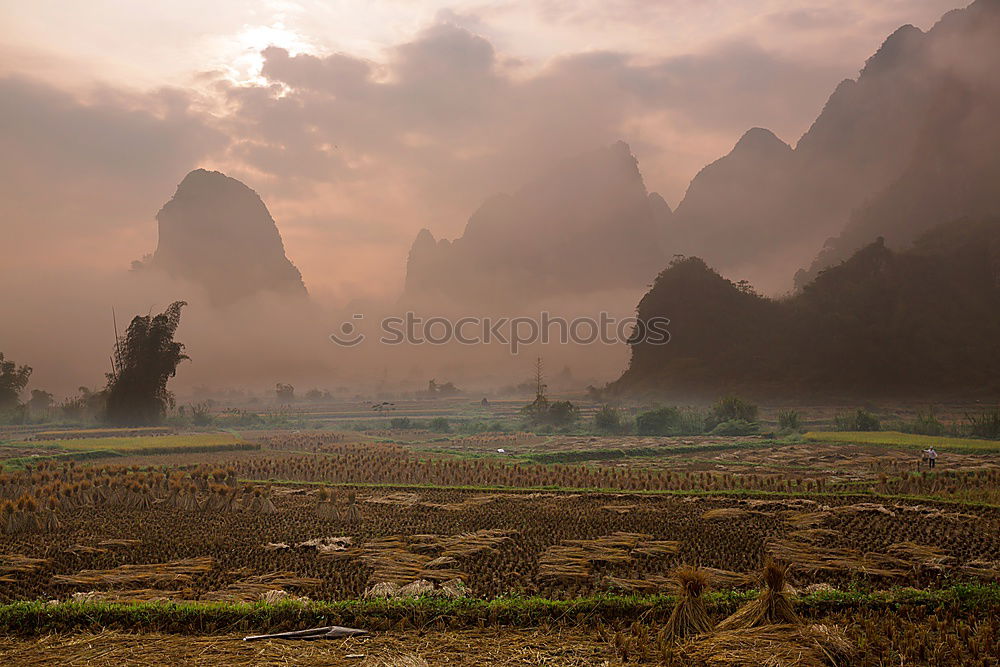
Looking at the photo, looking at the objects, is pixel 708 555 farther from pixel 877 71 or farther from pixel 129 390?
pixel 877 71

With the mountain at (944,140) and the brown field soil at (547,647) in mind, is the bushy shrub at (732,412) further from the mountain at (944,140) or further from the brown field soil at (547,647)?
the mountain at (944,140)

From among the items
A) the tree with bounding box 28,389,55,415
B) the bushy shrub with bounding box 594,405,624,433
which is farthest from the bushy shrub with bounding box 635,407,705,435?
the tree with bounding box 28,389,55,415

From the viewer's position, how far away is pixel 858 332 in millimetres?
76312

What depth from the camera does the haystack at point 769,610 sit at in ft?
25.8

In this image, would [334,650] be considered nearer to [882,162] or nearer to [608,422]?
[608,422]

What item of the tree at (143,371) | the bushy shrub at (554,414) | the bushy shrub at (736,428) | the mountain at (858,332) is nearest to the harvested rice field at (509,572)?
the bushy shrub at (736,428)

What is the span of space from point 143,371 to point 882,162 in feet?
384

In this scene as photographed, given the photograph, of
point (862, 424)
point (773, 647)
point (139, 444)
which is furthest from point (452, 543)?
point (862, 424)

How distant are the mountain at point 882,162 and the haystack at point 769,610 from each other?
103888 mm

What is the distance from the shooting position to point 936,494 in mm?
17969

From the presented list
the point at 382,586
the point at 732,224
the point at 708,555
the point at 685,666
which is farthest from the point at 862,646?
the point at 732,224

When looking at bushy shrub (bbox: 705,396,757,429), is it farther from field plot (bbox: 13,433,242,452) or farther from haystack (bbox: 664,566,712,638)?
haystack (bbox: 664,566,712,638)

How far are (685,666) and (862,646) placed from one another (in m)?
2.16

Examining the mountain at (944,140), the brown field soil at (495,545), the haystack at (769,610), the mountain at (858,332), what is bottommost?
the brown field soil at (495,545)
